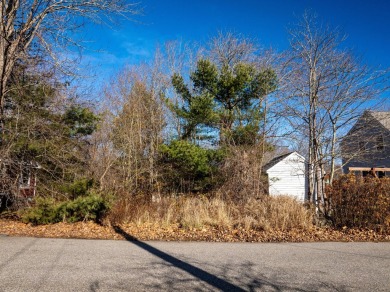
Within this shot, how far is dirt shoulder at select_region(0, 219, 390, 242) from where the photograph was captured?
7.84 metres

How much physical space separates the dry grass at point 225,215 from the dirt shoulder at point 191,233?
0.87 feet

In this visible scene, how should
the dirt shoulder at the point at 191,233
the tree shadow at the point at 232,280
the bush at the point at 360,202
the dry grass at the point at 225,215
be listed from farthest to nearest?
1. the dry grass at the point at 225,215
2. the bush at the point at 360,202
3. the dirt shoulder at the point at 191,233
4. the tree shadow at the point at 232,280

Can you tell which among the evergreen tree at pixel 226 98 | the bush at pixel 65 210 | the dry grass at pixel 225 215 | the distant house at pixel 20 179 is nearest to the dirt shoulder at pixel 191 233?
the dry grass at pixel 225 215

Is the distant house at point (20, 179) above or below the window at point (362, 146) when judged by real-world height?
below

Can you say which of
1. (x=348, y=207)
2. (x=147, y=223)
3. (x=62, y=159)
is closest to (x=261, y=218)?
(x=348, y=207)

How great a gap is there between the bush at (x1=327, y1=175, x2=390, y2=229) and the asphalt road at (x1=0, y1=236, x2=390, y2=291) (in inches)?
56.3

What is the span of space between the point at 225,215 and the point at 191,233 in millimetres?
1400

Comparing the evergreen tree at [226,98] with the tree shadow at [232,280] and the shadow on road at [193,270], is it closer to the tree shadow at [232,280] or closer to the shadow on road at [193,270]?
the shadow on road at [193,270]

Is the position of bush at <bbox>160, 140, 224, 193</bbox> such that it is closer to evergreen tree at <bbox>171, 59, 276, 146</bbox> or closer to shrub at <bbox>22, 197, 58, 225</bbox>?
evergreen tree at <bbox>171, 59, 276, 146</bbox>

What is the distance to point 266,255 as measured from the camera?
6.10m

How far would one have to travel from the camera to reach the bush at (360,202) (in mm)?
8461

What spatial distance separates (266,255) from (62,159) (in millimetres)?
8371

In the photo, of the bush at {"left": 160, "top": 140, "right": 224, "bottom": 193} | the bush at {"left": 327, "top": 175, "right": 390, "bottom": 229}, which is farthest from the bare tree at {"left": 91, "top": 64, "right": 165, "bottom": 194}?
the bush at {"left": 327, "top": 175, "right": 390, "bottom": 229}

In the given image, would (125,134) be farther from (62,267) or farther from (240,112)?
(62,267)
